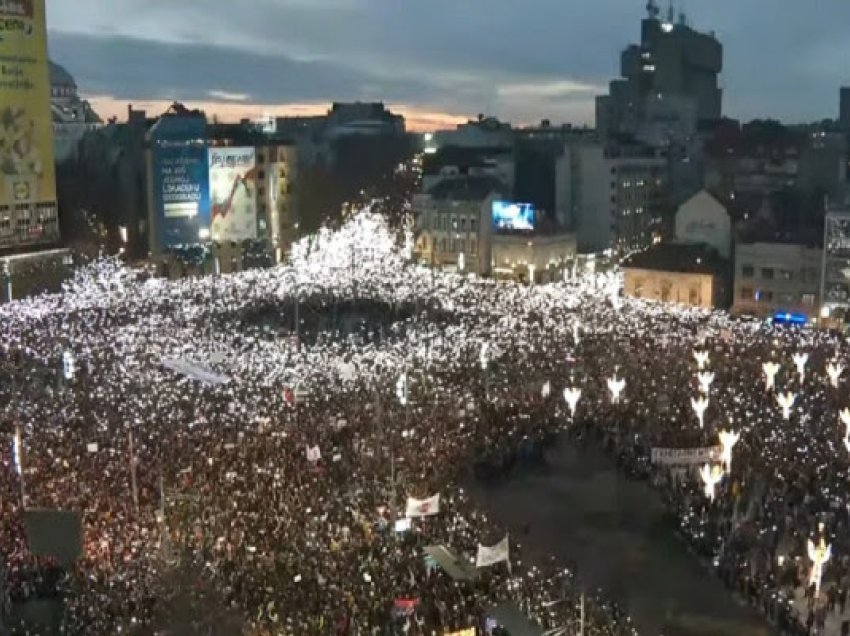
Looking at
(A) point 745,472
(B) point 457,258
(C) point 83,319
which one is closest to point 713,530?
(A) point 745,472

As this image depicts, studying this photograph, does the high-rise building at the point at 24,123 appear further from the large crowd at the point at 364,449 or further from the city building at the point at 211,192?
the city building at the point at 211,192

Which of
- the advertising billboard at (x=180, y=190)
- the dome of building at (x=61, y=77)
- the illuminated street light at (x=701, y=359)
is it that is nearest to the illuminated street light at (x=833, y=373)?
the illuminated street light at (x=701, y=359)

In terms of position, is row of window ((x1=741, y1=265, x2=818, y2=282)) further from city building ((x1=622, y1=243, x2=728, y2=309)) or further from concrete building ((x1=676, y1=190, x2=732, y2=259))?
concrete building ((x1=676, y1=190, x2=732, y2=259))

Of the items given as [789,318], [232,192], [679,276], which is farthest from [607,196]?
[232,192]

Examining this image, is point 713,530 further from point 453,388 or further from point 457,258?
point 457,258

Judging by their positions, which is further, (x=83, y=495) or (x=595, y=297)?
(x=595, y=297)

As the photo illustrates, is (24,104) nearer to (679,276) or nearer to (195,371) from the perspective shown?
(195,371)
